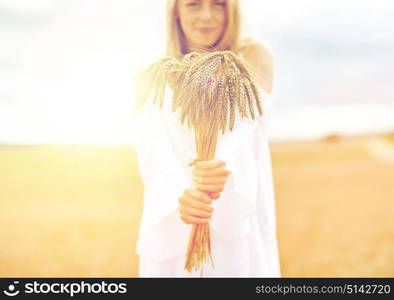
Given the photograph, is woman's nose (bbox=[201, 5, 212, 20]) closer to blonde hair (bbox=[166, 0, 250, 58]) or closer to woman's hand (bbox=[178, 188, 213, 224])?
blonde hair (bbox=[166, 0, 250, 58])

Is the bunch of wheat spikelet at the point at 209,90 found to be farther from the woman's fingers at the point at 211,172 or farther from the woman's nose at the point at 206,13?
the woman's nose at the point at 206,13

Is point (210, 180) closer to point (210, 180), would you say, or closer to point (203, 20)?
point (210, 180)

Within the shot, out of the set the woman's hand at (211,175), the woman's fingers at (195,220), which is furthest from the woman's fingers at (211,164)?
the woman's fingers at (195,220)

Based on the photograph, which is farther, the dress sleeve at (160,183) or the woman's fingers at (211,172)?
Result: the dress sleeve at (160,183)

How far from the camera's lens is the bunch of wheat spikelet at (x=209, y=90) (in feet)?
2.63

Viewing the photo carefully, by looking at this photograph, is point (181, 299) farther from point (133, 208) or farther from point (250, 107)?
point (133, 208)

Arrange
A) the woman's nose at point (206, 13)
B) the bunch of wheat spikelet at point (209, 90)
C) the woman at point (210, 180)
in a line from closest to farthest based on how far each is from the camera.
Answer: the bunch of wheat spikelet at point (209, 90) < the woman at point (210, 180) < the woman's nose at point (206, 13)

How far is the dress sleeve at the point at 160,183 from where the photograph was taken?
0.96 metres

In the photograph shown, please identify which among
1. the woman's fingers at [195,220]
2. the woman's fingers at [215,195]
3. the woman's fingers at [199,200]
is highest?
the woman's fingers at [215,195]

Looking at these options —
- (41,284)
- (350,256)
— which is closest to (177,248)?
(41,284)

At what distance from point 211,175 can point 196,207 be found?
0.24 feet

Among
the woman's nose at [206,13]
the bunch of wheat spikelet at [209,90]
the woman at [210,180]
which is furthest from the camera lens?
the woman's nose at [206,13]

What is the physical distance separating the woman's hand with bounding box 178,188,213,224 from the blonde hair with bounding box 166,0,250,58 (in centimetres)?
41

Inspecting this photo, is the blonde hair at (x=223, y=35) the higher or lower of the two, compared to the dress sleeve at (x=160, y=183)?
higher
